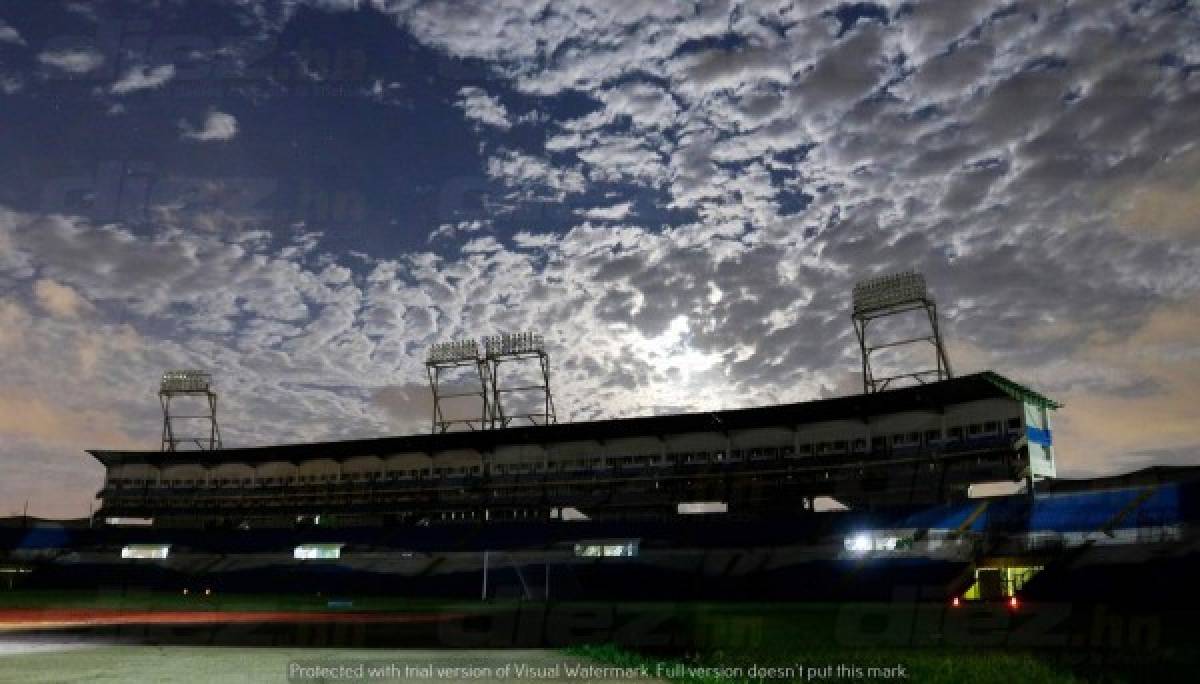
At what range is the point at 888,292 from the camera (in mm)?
74688

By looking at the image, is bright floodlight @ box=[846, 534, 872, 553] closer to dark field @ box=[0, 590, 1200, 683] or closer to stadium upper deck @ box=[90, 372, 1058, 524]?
stadium upper deck @ box=[90, 372, 1058, 524]

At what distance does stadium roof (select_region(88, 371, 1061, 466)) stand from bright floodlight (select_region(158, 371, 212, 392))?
1182 cm

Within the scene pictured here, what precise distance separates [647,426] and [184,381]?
6507cm

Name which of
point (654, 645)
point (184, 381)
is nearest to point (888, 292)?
point (654, 645)

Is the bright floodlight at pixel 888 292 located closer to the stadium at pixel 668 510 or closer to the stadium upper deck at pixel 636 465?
the stadium at pixel 668 510

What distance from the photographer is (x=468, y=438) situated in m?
82.9

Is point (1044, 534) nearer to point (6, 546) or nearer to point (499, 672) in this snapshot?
point (499, 672)

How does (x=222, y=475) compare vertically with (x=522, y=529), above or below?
above

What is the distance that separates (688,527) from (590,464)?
17248mm

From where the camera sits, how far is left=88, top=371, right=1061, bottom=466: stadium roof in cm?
6050

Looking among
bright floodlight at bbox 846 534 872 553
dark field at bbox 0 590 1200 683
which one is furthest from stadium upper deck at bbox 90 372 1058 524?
dark field at bbox 0 590 1200 683

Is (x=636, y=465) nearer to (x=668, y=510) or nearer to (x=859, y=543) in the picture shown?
(x=668, y=510)

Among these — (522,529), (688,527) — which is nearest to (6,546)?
(522,529)

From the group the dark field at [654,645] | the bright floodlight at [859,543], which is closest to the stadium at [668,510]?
the bright floodlight at [859,543]
